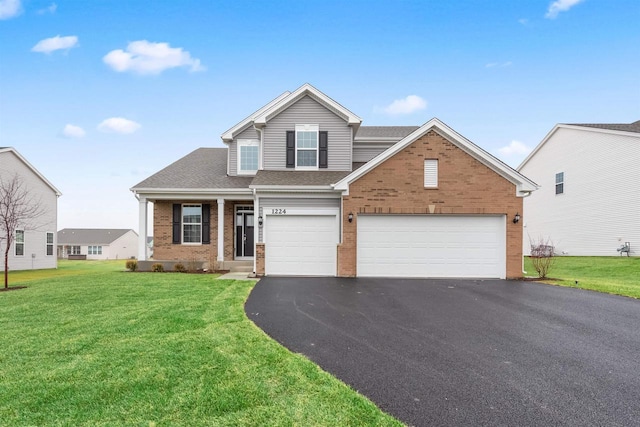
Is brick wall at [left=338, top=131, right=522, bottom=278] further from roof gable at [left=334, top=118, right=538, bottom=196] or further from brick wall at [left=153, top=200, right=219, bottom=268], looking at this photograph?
brick wall at [left=153, top=200, right=219, bottom=268]

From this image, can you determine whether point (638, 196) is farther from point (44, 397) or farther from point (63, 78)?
point (63, 78)

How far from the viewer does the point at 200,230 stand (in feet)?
52.4

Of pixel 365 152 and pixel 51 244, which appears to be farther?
pixel 51 244

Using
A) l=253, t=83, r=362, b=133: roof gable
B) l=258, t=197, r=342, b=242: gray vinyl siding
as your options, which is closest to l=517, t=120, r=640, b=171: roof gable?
l=253, t=83, r=362, b=133: roof gable

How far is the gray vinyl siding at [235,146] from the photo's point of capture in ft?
54.1

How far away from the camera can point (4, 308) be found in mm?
7508

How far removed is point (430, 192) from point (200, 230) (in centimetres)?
1061

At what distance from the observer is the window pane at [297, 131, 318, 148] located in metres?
14.9

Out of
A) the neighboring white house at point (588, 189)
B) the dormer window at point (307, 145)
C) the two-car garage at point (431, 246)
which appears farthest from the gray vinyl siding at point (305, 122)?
the neighboring white house at point (588, 189)

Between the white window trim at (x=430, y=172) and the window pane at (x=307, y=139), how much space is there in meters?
4.99

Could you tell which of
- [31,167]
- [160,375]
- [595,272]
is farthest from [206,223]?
[595,272]

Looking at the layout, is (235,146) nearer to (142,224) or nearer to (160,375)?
(142,224)

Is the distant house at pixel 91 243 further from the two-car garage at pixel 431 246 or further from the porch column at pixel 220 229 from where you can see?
the two-car garage at pixel 431 246

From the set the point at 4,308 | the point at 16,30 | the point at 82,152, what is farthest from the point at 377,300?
the point at 82,152
